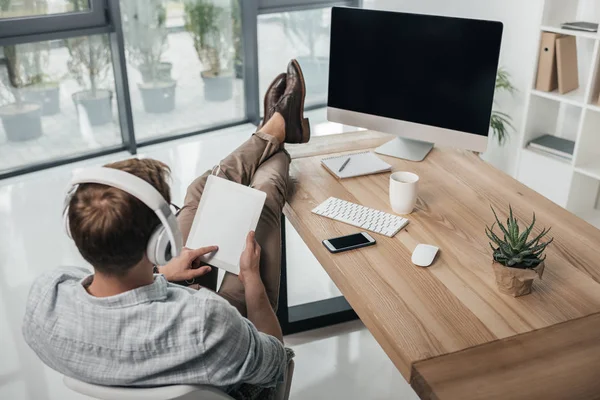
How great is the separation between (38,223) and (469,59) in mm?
2335

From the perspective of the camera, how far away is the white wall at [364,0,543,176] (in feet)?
11.0

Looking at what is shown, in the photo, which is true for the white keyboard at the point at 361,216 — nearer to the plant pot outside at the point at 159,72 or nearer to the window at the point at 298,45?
the plant pot outside at the point at 159,72

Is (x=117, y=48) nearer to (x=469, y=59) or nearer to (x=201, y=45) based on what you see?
(x=201, y=45)

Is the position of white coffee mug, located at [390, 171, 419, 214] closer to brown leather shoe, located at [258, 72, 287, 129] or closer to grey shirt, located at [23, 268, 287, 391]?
brown leather shoe, located at [258, 72, 287, 129]

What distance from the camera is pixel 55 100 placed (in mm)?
3850

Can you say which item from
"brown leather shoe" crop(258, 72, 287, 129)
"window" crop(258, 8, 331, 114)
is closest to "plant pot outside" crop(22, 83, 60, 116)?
"window" crop(258, 8, 331, 114)

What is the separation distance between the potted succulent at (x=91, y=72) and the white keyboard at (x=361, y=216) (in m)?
2.54

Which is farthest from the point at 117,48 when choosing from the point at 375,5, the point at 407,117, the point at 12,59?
the point at 407,117

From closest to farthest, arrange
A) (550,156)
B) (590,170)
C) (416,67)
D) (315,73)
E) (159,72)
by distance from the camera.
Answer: (416,67)
(590,170)
(550,156)
(159,72)
(315,73)

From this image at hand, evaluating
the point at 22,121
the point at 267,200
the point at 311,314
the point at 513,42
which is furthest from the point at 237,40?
the point at 267,200

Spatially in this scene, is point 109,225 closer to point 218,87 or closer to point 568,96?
point 568,96

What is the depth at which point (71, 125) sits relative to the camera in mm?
3959

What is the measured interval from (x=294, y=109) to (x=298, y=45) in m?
2.68

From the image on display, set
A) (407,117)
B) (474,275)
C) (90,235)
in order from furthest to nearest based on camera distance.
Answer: (407,117)
(474,275)
(90,235)
